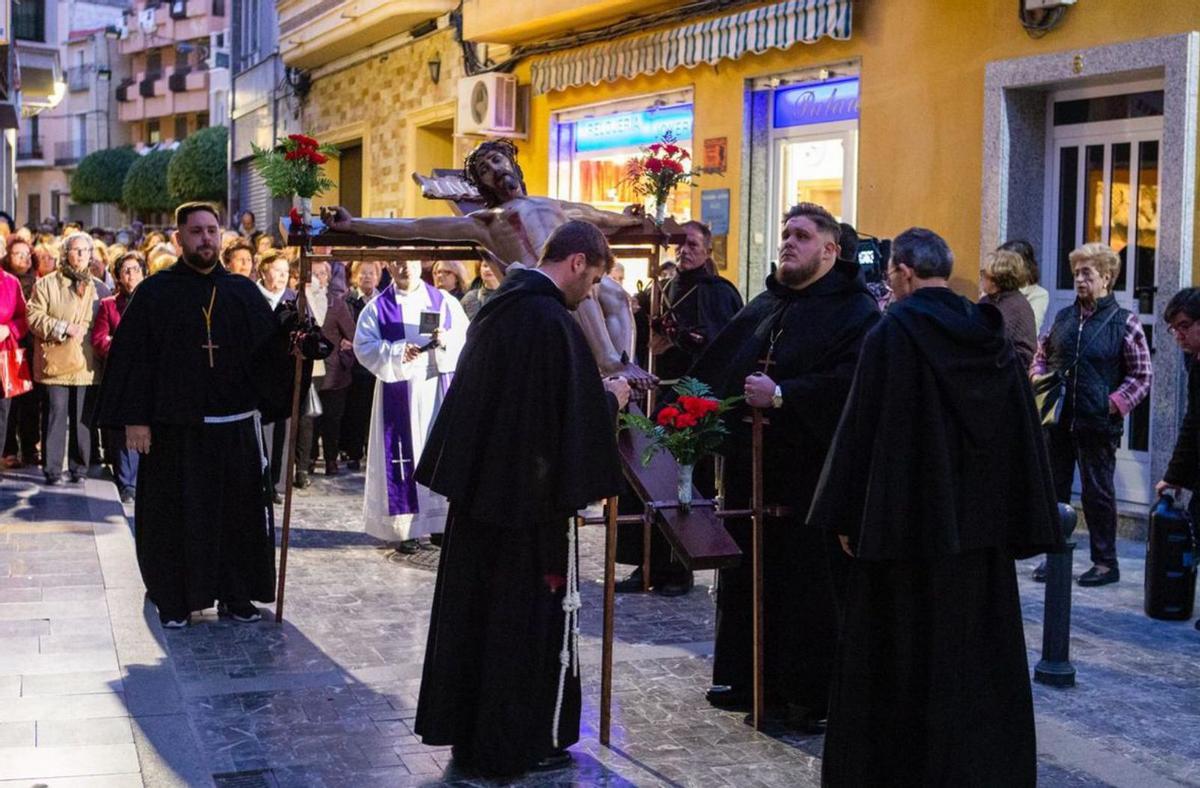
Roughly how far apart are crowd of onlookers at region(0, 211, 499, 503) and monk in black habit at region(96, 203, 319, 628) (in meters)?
3.56

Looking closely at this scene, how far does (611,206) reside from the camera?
18.2 metres

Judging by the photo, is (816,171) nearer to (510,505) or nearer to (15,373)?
(15,373)

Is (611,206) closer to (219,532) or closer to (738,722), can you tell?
(219,532)

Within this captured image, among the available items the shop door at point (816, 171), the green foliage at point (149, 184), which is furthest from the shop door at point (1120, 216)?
the green foliage at point (149, 184)

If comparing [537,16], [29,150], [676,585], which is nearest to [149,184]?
[29,150]

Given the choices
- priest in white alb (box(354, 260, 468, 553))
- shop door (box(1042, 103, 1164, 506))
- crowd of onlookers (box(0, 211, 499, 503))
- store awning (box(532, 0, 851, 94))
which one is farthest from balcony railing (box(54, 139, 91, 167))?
shop door (box(1042, 103, 1164, 506))

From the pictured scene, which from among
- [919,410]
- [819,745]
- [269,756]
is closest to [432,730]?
[269,756]

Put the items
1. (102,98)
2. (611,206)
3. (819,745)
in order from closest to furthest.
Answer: (819,745)
(611,206)
(102,98)

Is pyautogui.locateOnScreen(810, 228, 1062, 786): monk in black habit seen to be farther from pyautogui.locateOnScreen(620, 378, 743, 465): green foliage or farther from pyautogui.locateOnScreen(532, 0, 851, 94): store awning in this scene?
pyautogui.locateOnScreen(532, 0, 851, 94): store awning

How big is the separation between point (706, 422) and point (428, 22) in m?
16.5

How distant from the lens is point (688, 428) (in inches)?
253

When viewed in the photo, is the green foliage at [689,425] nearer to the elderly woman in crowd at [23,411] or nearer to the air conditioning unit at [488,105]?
the elderly woman in crowd at [23,411]

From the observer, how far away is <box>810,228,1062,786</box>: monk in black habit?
5.23 m

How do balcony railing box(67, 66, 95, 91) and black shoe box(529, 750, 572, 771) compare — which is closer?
black shoe box(529, 750, 572, 771)
